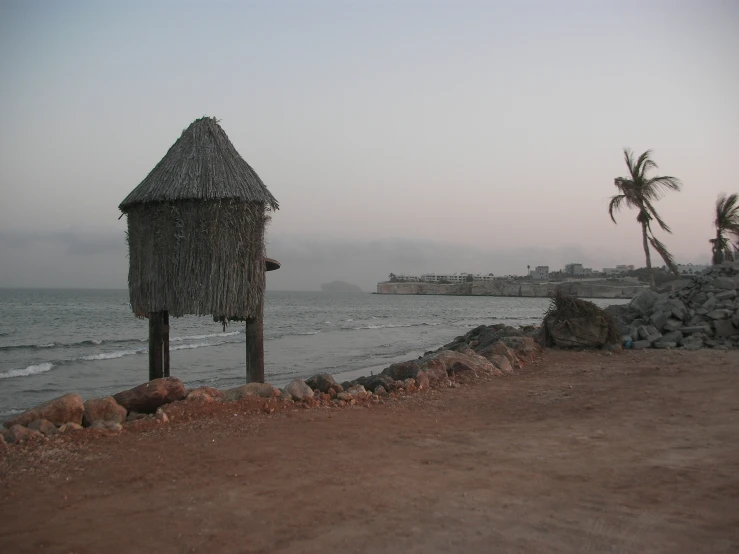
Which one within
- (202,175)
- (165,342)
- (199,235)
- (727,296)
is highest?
(202,175)

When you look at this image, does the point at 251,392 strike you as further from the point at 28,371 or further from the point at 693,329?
the point at 28,371

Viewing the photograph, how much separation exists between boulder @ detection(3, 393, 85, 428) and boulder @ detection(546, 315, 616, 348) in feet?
32.7

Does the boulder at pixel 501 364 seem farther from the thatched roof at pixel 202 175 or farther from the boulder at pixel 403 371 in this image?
the thatched roof at pixel 202 175

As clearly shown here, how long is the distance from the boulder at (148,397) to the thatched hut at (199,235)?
1.28 m

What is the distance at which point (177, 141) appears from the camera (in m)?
9.43

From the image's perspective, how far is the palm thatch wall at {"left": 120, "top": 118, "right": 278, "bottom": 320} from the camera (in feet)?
28.5

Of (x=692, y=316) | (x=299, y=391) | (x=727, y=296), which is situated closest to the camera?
(x=299, y=391)

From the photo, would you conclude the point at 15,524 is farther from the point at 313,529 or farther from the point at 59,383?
the point at 59,383

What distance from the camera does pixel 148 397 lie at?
25.7ft

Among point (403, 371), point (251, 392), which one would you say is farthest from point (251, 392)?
point (403, 371)

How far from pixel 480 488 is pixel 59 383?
1479 cm

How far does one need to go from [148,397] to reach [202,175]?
338 centimetres

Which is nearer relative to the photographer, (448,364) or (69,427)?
(69,427)

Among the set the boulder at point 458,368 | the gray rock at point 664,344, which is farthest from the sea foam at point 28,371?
the gray rock at point 664,344
